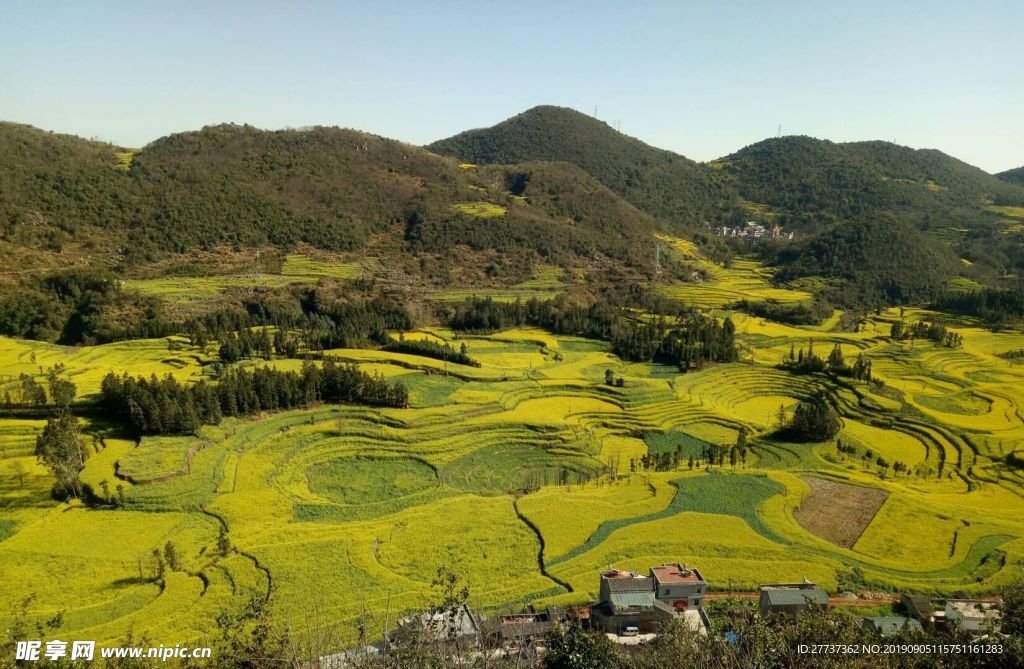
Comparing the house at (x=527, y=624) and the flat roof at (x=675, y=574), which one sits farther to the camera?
the flat roof at (x=675, y=574)

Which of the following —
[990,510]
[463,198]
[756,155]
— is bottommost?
[990,510]

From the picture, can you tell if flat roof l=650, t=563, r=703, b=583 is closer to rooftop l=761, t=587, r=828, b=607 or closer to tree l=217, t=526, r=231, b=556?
rooftop l=761, t=587, r=828, b=607

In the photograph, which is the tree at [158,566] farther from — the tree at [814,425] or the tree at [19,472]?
the tree at [814,425]

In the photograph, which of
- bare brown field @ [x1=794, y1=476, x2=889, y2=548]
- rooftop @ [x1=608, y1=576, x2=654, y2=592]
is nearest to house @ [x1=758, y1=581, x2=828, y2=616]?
rooftop @ [x1=608, y1=576, x2=654, y2=592]

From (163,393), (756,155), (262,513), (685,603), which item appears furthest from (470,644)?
(756,155)

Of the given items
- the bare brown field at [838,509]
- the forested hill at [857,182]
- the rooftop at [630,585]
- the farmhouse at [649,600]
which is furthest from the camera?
the forested hill at [857,182]

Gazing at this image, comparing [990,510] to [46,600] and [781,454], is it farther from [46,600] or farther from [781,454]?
[46,600]

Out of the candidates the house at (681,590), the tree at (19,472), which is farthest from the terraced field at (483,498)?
the house at (681,590)
